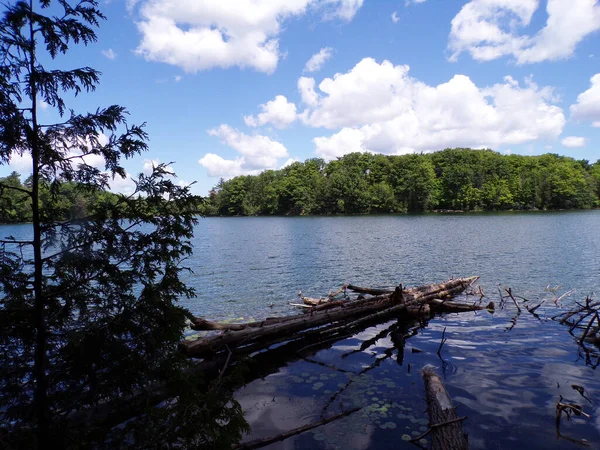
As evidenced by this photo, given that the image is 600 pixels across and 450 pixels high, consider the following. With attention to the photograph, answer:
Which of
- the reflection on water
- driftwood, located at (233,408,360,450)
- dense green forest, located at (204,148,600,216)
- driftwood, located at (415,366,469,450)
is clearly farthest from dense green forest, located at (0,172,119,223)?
dense green forest, located at (204,148,600,216)

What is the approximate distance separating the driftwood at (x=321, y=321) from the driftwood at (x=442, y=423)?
4578 mm

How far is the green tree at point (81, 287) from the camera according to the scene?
4074 millimetres

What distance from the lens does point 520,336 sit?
1248 centimetres

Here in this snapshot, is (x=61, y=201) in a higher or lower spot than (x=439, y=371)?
higher

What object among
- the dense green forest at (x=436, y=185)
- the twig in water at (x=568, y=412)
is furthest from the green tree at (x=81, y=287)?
the dense green forest at (x=436, y=185)

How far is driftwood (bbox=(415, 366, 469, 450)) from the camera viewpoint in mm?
6142

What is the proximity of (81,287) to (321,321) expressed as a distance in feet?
28.9

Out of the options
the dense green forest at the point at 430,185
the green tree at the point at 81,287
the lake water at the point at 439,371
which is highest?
the dense green forest at the point at 430,185

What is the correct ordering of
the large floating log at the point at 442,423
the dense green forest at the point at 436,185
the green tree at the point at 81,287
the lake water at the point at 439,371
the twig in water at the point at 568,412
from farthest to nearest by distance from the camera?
the dense green forest at the point at 436,185
the lake water at the point at 439,371
the twig in water at the point at 568,412
the large floating log at the point at 442,423
the green tree at the point at 81,287

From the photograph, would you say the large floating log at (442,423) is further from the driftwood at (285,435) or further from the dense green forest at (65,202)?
the dense green forest at (65,202)

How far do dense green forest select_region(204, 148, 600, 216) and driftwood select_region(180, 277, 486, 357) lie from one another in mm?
115869

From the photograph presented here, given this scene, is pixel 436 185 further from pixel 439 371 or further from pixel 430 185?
pixel 439 371

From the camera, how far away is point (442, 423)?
6488 mm

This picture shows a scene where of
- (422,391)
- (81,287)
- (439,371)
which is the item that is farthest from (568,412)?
(81,287)
